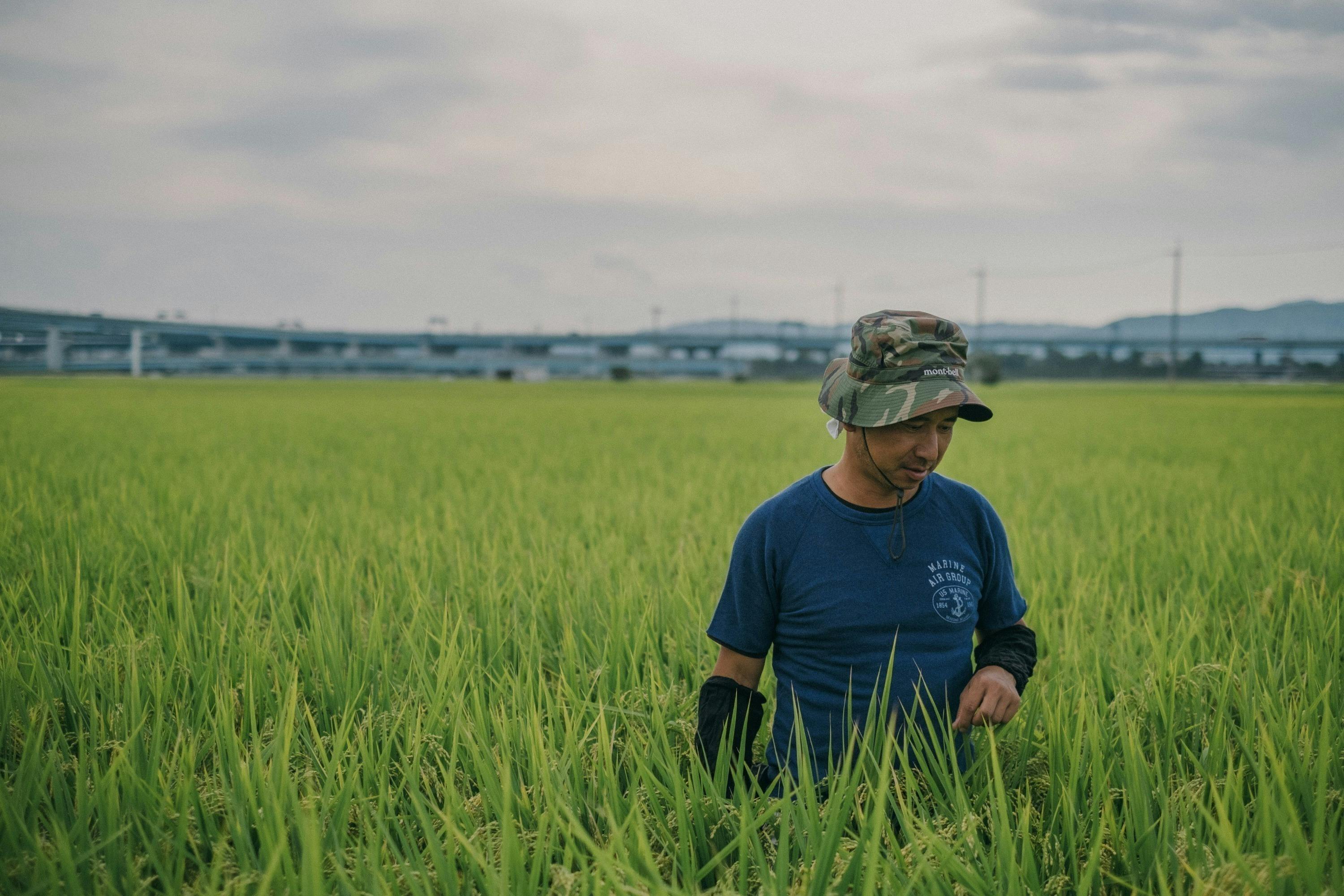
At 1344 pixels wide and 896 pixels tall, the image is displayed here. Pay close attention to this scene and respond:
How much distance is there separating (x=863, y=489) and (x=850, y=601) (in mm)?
211

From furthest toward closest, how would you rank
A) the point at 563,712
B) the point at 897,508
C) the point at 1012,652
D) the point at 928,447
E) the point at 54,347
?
the point at 54,347, the point at 563,712, the point at 1012,652, the point at 897,508, the point at 928,447

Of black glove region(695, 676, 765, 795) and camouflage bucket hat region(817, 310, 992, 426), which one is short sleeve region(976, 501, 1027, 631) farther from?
black glove region(695, 676, 765, 795)

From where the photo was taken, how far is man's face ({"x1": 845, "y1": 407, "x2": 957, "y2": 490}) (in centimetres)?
159

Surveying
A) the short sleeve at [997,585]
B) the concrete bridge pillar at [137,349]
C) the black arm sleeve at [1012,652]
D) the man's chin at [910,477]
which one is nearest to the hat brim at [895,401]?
the man's chin at [910,477]

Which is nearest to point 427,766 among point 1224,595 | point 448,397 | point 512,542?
point 512,542

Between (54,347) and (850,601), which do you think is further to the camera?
(54,347)

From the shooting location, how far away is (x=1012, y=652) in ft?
5.90

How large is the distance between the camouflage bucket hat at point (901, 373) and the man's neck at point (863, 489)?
0.11 m

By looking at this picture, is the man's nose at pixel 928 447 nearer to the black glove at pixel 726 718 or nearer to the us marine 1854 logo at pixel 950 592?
the us marine 1854 logo at pixel 950 592

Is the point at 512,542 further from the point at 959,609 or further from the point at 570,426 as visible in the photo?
the point at 570,426

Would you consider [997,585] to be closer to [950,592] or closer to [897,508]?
[950,592]

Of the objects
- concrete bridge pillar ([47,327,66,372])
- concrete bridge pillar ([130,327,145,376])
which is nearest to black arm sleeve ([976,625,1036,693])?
concrete bridge pillar ([47,327,66,372])

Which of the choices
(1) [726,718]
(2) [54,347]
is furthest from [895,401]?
(2) [54,347]

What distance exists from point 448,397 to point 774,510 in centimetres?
2905
